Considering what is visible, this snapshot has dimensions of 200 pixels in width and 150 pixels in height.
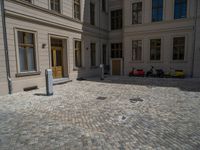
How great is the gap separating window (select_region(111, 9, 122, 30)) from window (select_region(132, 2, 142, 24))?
208 cm

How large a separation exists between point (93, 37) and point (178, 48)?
8.07 metres

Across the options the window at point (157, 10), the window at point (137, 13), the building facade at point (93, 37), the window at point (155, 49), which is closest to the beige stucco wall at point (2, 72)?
the building facade at point (93, 37)

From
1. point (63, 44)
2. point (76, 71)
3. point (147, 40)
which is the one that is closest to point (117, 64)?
point (147, 40)

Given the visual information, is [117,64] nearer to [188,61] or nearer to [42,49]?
[188,61]

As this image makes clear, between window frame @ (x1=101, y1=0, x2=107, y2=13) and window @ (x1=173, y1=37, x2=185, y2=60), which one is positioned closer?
window @ (x1=173, y1=37, x2=185, y2=60)

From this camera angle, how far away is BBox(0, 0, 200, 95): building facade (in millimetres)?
8383

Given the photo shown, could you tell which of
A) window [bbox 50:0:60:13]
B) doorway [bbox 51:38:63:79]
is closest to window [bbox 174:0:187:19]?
window [bbox 50:0:60:13]

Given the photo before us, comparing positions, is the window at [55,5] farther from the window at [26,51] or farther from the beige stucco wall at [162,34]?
the beige stucco wall at [162,34]

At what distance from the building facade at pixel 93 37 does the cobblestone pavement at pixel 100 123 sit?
3.22 m

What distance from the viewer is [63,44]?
38.5 ft

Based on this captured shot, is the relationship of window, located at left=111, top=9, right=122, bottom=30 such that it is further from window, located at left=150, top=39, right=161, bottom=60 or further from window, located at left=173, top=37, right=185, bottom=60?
window, located at left=173, top=37, right=185, bottom=60

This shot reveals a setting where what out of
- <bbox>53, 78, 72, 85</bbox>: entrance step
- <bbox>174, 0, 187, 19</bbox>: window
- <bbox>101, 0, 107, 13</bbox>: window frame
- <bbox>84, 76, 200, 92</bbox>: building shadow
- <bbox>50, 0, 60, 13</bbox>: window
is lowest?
<bbox>84, 76, 200, 92</bbox>: building shadow

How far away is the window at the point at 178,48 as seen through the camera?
13666mm

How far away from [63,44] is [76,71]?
8.08 feet
